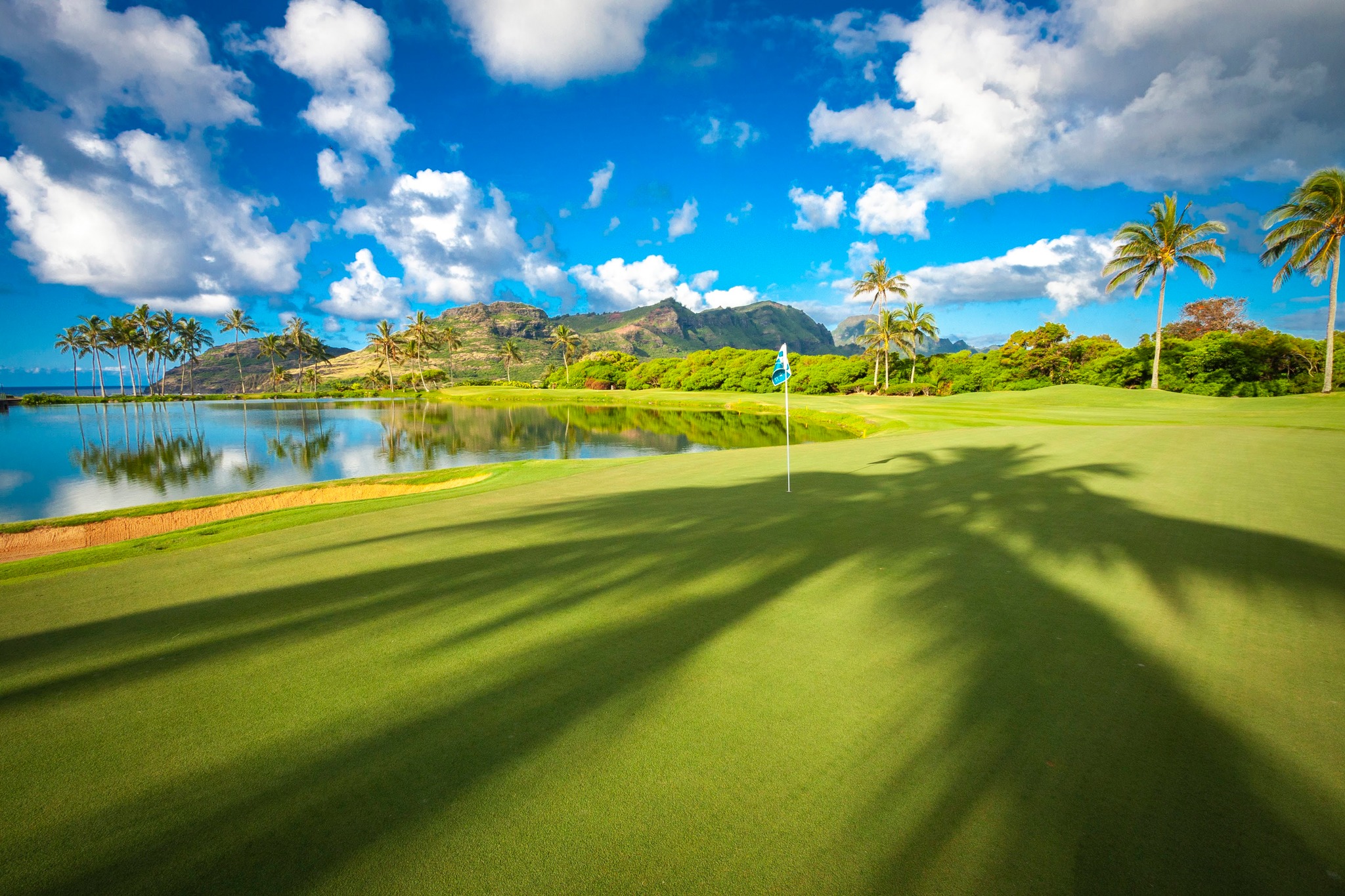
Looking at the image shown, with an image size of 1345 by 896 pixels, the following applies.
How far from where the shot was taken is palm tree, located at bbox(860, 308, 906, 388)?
2616 inches

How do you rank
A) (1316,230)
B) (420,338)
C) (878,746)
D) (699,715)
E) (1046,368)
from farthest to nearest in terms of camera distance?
(420,338)
(1046,368)
(1316,230)
(699,715)
(878,746)

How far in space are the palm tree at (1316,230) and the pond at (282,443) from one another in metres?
27.6

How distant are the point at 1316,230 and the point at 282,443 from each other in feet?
213

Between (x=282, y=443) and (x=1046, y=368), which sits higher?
(x=1046, y=368)

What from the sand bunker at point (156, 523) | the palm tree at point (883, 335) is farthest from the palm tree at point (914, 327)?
the sand bunker at point (156, 523)

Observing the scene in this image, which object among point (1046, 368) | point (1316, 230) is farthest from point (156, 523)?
point (1046, 368)

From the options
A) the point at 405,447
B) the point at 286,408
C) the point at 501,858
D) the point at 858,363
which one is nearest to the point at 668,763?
the point at 501,858

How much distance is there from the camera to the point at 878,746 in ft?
11.5

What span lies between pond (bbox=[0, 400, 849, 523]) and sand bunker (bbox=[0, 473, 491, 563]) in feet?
18.7

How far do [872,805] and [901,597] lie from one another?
10.7 ft

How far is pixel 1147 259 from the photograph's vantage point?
42188mm

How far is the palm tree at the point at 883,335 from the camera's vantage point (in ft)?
218

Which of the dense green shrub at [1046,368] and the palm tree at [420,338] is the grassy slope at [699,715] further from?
the palm tree at [420,338]

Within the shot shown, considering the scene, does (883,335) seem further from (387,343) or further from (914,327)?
(387,343)
